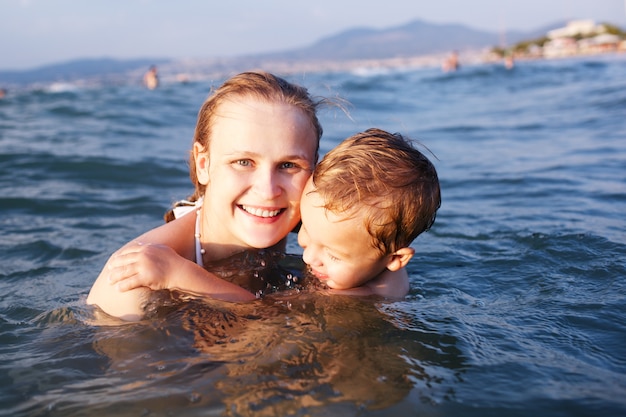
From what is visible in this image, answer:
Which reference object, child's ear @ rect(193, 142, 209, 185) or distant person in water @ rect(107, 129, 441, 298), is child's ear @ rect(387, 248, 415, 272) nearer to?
distant person in water @ rect(107, 129, 441, 298)

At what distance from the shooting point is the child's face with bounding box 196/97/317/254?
296cm

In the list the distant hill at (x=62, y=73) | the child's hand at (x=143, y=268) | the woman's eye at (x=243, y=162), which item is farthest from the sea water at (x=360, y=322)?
the distant hill at (x=62, y=73)

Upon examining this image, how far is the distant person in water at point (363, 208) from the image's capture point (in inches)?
110

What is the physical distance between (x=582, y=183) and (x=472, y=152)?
2.92 metres

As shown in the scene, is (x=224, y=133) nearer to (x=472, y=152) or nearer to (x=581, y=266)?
(x=581, y=266)

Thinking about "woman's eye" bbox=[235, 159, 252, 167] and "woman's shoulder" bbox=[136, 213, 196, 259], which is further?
"woman's shoulder" bbox=[136, 213, 196, 259]

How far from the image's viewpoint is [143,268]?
272 cm

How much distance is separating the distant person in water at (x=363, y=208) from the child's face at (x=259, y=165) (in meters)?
0.11

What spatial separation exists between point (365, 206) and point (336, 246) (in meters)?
0.25

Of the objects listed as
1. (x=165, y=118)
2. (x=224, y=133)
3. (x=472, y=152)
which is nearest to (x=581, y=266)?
(x=224, y=133)

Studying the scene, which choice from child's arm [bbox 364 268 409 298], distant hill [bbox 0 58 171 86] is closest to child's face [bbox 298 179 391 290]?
child's arm [bbox 364 268 409 298]

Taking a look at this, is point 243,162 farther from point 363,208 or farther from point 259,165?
point 363,208

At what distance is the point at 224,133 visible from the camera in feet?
10.1

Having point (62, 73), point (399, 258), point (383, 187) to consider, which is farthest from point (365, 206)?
point (62, 73)
